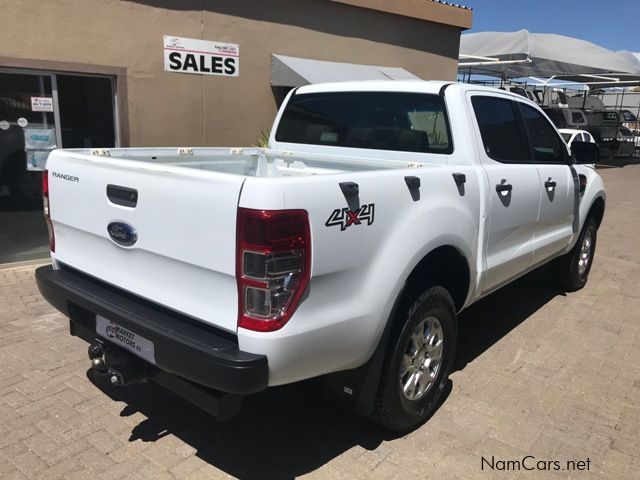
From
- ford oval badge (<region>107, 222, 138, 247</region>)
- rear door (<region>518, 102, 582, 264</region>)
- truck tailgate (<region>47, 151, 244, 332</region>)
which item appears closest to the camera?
truck tailgate (<region>47, 151, 244, 332</region>)

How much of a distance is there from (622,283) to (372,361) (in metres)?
4.84

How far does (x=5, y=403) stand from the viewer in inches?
133

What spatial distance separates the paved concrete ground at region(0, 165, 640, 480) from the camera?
2865mm

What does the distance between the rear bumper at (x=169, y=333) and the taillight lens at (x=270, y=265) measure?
155 millimetres

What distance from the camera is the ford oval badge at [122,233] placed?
8.69 ft

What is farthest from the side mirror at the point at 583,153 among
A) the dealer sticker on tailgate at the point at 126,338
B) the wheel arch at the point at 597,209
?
the dealer sticker on tailgate at the point at 126,338

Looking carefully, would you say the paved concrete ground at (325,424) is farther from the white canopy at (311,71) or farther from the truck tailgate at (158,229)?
the white canopy at (311,71)

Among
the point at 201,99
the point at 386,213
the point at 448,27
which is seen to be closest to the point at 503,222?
the point at 386,213

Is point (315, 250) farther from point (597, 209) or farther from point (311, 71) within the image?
point (311, 71)

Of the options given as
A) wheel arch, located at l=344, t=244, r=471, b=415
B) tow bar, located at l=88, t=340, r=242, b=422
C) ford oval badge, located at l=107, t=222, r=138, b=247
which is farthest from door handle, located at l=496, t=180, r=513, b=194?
ford oval badge, located at l=107, t=222, r=138, b=247

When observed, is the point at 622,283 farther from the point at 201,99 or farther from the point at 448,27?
the point at 448,27

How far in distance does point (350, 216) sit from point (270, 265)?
1.47 feet

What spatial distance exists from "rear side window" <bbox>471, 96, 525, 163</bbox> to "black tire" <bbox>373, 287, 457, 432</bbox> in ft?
3.85

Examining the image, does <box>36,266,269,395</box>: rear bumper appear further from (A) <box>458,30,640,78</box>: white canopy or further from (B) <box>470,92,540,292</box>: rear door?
(A) <box>458,30,640,78</box>: white canopy
